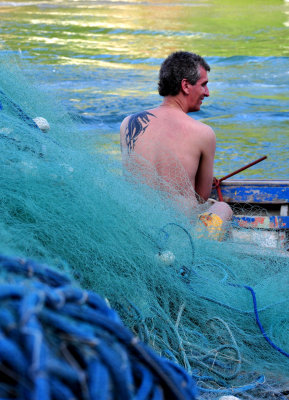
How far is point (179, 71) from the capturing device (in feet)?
13.5

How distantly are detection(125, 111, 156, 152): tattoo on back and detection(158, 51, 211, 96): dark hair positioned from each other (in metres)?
0.35

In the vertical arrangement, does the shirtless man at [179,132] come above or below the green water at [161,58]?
above

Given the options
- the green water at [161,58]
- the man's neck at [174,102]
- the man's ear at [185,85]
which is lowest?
the green water at [161,58]

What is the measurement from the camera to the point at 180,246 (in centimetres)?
260

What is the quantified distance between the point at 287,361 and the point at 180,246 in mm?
755

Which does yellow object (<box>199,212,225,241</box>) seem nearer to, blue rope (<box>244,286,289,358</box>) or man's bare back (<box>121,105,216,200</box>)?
man's bare back (<box>121,105,216,200</box>)

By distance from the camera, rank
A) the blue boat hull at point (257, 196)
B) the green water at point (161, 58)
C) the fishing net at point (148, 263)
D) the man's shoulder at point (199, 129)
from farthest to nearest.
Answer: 1. the green water at point (161, 58)
2. the blue boat hull at point (257, 196)
3. the man's shoulder at point (199, 129)
4. the fishing net at point (148, 263)

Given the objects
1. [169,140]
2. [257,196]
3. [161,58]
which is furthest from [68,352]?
[161,58]

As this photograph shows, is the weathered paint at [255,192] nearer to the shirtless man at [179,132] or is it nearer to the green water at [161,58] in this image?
the shirtless man at [179,132]

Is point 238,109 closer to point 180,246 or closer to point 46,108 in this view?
point 46,108

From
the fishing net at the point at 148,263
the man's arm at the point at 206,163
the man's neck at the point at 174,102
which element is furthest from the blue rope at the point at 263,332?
the man's neck at the point at 174,102

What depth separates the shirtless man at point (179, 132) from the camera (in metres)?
3.79

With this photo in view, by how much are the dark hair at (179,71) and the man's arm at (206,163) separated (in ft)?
1.52

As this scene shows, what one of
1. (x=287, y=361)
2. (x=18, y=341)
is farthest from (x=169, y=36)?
(x=18, y=341)
